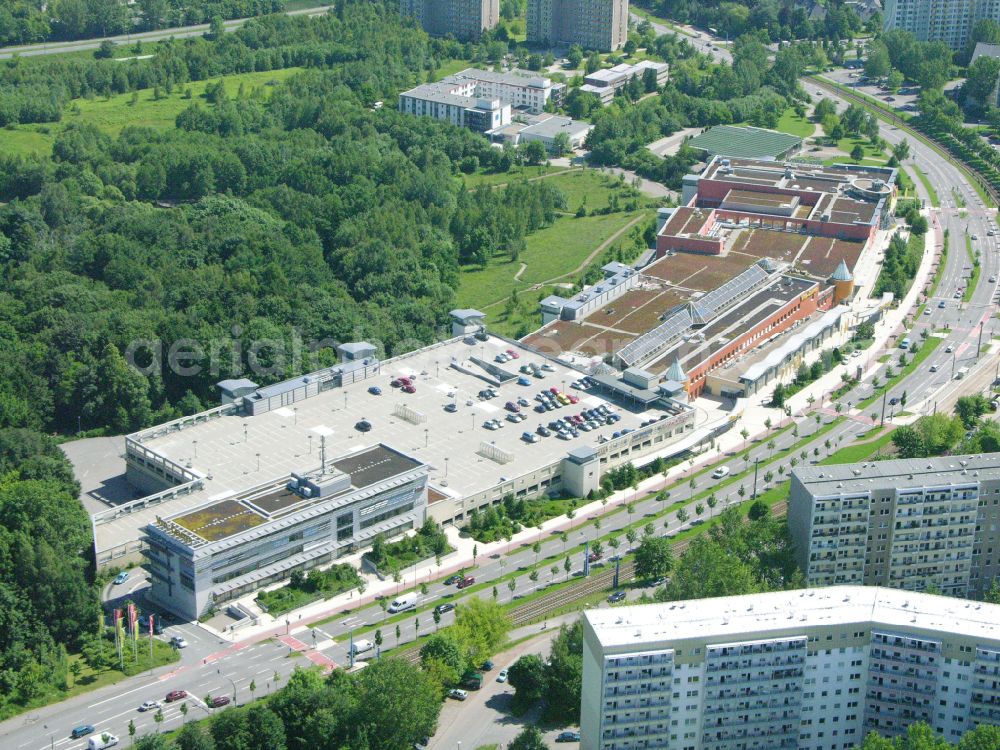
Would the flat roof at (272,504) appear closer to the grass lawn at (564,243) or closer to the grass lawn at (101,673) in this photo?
the grass lawn at (101,673)

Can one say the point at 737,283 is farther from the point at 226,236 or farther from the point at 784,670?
the point at 784,670

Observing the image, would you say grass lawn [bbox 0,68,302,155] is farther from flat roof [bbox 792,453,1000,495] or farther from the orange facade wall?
flat roof [bbox 792,453,1000,495]

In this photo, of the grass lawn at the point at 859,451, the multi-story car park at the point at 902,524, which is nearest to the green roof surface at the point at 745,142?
the grass lawn at the point at 859,451

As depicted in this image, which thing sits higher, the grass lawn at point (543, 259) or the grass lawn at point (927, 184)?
the grass lawn at point (927, 184)

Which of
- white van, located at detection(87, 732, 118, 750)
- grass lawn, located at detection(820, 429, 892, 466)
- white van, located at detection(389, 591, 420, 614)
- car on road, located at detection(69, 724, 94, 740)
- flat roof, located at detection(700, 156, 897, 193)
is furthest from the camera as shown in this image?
flat roof, located at detection(700, 156, 897, 193)

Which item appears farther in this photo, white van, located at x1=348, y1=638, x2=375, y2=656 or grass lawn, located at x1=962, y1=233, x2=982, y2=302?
grass lawn, located at x1=962, y1=233, x2=982, y2=302

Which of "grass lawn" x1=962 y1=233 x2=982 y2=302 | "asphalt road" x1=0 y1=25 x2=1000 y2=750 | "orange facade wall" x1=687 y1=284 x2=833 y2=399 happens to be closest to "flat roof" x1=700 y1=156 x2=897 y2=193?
"grass lawn" x1=962 y1=233 x2=982 y2=302
